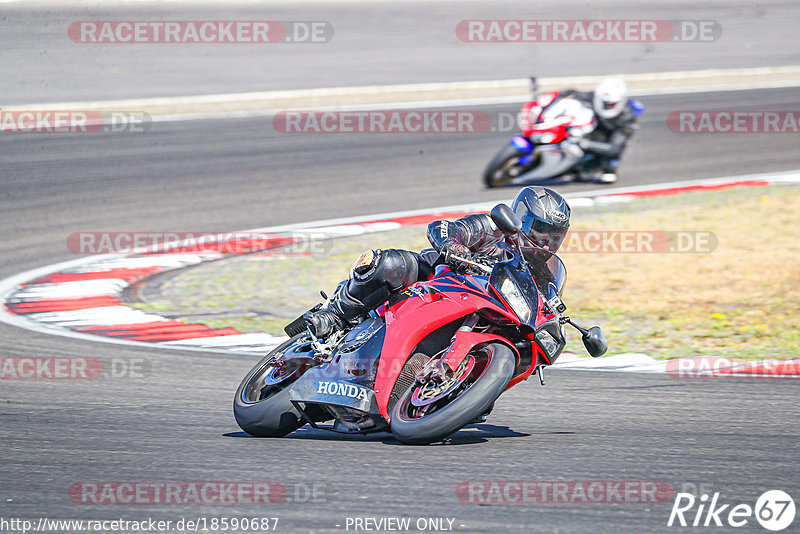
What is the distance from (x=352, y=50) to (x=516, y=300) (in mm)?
14612

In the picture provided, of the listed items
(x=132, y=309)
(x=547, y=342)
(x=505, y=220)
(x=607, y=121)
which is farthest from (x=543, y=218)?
(x=607, y=121)

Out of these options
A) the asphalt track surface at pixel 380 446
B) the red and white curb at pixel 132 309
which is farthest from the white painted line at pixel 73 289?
the asphalt track surface at pixel 380 446

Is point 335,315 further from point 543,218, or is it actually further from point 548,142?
point 548,142

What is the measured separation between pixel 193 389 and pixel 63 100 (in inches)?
440

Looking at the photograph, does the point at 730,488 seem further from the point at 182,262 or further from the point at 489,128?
the point at 489,128

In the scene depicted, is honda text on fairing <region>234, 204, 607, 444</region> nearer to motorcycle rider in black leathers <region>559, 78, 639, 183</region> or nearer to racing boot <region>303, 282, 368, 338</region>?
racing boot <region>303, 282, 368, 338</region>

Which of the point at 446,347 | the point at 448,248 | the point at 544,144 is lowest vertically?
the point at 446,347

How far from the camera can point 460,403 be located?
15.6ft

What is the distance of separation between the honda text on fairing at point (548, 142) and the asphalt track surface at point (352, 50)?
4.76m

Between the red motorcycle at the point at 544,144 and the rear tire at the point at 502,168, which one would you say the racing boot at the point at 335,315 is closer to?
the red motorcycle at the point at 544,144

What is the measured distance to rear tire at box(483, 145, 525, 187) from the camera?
48.8ft

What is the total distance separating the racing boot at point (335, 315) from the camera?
545cm

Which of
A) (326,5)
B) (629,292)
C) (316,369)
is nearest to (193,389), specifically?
(316,369)

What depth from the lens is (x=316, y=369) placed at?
5.42 meters
